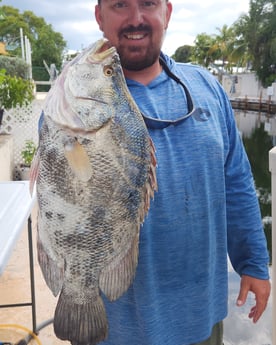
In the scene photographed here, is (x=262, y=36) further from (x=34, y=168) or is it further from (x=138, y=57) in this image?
(x=34, y=168)

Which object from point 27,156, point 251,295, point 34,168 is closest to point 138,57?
point 34,168

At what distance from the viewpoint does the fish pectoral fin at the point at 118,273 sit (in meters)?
1.51

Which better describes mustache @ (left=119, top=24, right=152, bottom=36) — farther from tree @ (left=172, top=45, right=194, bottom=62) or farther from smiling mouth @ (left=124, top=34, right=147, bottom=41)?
tree @ (left=172, top=45, right=194, bottom=62)

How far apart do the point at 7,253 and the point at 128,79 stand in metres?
0.97

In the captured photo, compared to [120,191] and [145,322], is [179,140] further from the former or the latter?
[145,322]

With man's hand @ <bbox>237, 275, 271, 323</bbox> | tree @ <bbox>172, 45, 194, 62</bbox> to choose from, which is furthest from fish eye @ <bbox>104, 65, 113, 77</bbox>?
tree @ <bbox>172, 45, 194, 62</bbox>

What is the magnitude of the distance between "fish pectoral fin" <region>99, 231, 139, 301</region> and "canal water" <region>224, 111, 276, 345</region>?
2.55 metres

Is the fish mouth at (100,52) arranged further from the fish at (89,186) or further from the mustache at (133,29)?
the mustache at (133,29)

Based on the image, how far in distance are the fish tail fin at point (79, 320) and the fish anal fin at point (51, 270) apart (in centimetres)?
4

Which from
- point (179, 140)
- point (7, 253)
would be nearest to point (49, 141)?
point (179, 140)

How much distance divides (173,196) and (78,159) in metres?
0.61

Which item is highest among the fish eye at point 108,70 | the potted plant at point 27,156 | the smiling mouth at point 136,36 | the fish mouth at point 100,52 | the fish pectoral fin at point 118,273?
the smiling mouth at point 136,36

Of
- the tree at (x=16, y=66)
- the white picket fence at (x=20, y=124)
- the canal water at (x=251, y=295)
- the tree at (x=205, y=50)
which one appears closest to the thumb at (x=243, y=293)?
the canal water at (x=251, y=295)

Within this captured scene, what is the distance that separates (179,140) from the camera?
6.27 ft
